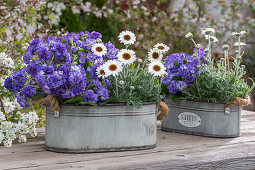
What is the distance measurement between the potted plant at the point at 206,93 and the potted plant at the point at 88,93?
0.26 metres

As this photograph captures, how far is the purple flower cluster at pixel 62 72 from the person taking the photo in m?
1.46

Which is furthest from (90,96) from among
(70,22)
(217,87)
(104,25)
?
(104,25)

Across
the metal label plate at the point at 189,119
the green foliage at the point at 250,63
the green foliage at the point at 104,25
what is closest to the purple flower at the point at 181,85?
the metal label plate at the point at 189,119

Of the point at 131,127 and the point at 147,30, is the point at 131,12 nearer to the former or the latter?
the point at 147,30

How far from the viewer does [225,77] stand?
1825 mm

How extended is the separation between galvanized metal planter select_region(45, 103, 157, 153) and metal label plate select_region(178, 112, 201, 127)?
323 mm

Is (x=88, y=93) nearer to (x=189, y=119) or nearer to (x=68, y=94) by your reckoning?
(x=68, y=94)


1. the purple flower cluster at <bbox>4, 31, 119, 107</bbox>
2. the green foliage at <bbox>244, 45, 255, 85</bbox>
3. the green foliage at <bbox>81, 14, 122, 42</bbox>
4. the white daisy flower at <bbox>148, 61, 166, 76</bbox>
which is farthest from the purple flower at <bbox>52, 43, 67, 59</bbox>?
the green foliage at <bbox>81, 14, 122, 42</bbox>

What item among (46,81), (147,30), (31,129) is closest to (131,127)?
(46,81)

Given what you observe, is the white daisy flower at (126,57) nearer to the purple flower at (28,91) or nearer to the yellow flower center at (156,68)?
the yellow flower center at (156,68)

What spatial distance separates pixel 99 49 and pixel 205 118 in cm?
63

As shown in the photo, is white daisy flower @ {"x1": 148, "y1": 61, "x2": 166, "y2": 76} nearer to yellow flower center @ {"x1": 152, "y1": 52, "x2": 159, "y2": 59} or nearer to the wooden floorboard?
yellow flower center @ {"x1": 152, "y1": 52, "x2": 159, "y2": 59}

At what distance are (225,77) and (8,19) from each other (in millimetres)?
2053

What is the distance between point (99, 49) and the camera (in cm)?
157
